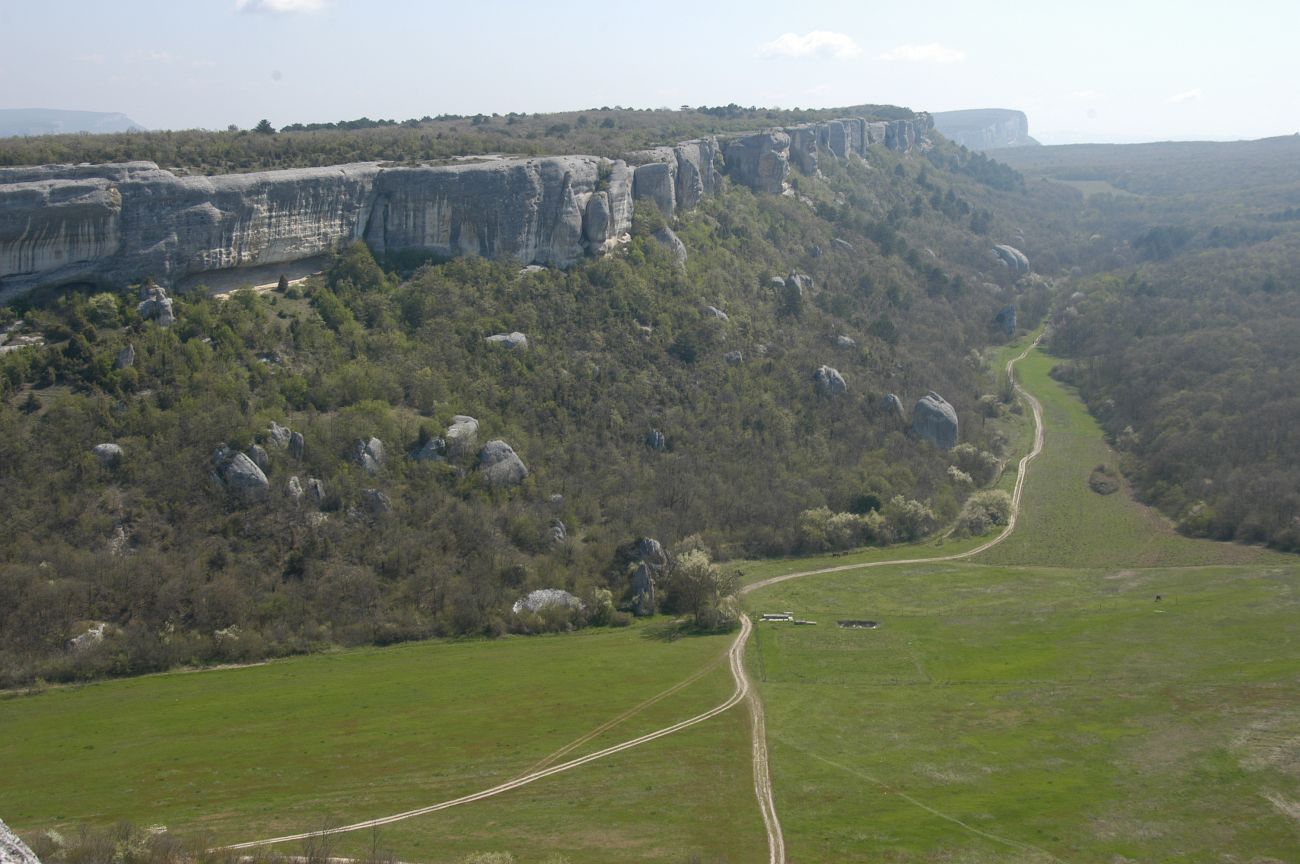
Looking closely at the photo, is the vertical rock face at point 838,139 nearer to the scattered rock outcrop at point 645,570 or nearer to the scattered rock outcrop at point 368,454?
the scattered rock outcrop at point 645,570

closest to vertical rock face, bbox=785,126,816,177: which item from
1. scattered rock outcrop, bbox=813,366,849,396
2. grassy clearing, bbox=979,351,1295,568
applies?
grassy clearing, bbox=979,351,1295,568

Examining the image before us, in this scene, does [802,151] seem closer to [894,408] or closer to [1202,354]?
[1202,354]

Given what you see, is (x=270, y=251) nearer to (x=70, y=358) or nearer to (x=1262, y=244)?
(x=70, y=358)

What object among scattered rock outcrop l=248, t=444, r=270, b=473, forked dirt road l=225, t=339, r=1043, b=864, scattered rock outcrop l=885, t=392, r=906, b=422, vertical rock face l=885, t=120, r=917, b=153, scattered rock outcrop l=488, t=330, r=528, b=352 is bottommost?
forked dirt road l=225, t=339, r=1043, b=864

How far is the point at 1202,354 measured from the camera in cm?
8575

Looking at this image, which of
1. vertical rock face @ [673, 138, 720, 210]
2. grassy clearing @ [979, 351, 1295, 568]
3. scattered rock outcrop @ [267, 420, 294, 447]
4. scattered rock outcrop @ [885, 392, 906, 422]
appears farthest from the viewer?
vertical rock face @ [673, 138, 720, 210]

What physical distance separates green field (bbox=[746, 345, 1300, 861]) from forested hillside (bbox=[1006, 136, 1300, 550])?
17.2 feet

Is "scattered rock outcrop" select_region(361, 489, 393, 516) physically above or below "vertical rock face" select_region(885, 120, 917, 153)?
below

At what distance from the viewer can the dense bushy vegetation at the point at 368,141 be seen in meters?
58.9

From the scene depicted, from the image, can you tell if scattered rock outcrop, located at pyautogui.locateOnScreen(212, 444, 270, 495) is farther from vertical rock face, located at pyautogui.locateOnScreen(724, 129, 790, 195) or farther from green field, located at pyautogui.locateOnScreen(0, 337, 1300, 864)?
vertical rock face, located at pyautogui.locateOnScreen(724, 129, 790, 195)

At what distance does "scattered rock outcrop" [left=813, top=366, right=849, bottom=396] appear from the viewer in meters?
76.8

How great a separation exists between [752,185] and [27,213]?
72.3 meters

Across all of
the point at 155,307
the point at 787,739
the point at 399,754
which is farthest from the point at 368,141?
the point at 787,739

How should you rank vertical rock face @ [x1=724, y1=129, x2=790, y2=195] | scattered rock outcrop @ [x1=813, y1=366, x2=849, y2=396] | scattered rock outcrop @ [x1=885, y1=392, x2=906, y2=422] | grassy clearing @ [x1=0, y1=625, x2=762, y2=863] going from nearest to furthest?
grassy clearing @ [x1=0, y1=625, x2=762, y2=863], scattered rock outcrop @ [x1=813, y1=366, x2=849, y2=396], scattered rock outcrop @ [x1=885, y1=392, x2=906, y2=422], vertical rock face @ [x1=724, y1=129, x2=790, y2=195]
